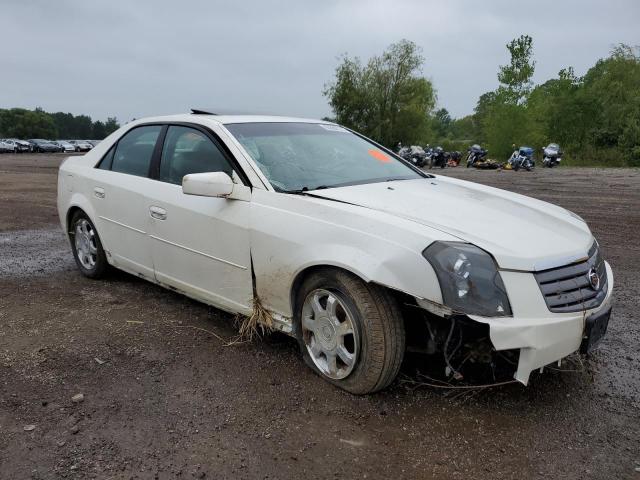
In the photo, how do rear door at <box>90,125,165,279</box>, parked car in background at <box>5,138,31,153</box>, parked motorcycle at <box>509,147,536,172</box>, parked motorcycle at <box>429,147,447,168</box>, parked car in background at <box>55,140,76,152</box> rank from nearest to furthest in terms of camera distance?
rear door at <box>90,125,165,279</box>
parked motorcycle at <box>509,147,536,172</box>
parked motorcycle at <box>429,147,447,168</box>
parked car in background at <box>5,138,31,153</box>
parked car in background at <box>55,140,76,152</box>

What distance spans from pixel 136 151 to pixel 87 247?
47.4 inches

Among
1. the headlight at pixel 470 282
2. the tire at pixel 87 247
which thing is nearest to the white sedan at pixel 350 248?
the headlight at pixel 470 282

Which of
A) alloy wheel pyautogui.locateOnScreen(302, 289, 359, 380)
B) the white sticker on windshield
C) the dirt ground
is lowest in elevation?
the dirt ground

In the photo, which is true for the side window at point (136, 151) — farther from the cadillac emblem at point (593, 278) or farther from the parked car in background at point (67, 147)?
the parked car in background at point (67, 147)

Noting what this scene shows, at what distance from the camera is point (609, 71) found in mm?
40812

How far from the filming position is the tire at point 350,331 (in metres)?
2.70

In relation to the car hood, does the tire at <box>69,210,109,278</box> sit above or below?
below

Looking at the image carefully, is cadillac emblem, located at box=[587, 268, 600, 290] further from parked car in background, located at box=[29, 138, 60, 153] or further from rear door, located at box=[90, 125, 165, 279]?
parked car in background, located at box=[29, 138, 60, 153]

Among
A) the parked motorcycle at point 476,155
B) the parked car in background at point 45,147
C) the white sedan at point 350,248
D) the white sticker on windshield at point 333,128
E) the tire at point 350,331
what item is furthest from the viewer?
the parked car in background at point 45,147

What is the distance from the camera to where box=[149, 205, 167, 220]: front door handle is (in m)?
3.81

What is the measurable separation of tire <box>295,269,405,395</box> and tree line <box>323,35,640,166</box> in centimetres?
3247

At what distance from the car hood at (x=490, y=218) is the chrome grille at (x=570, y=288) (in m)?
0.04

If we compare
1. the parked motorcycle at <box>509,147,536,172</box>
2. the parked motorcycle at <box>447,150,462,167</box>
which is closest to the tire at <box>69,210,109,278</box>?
the parked motorcycle at <box>509,147,536,172</box>

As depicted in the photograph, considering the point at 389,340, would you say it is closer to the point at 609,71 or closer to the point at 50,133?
the point at 609,71
